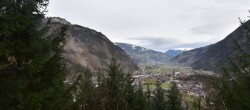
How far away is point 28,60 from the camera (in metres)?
12.6

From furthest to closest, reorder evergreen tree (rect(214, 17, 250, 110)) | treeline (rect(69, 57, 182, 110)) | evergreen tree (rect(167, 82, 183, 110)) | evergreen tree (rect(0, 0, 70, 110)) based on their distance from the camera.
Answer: evergreen tree (rect(167, 82, 183, 110)) < treeline (rect(69, 57, 182, 110)) < evergreen tree (rect(214, 17, 250, 110)) < evergreen tree (rect(0, 0, 70, 110))

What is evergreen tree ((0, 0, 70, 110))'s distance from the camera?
10.7 m

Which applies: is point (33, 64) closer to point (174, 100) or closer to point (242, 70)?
point (242, 70)

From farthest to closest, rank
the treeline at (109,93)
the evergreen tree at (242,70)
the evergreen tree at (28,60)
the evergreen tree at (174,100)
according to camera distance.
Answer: the evergreen tree at (174,100) < the treeline at (109,93) < the evergreen tree at (242,70) < the evergreen tree at (28,60)

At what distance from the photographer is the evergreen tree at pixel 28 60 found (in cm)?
1073

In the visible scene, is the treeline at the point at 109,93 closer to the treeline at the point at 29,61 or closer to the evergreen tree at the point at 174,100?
the evergreen tree at the point at 174,100

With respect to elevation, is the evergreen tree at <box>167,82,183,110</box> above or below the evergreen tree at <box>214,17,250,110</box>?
below

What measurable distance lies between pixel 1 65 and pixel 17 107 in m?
1.41

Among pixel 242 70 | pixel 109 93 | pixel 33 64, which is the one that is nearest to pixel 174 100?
pixel 109 93

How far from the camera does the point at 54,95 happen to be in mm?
12781

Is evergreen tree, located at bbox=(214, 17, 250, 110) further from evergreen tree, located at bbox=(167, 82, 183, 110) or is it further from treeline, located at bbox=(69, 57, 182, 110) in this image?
evergreen tree, located at bbox=(167, 82, 183, 110)

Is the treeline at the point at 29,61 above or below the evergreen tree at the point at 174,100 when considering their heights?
above

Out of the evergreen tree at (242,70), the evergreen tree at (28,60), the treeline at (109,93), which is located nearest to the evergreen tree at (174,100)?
the treeline at (109,93)

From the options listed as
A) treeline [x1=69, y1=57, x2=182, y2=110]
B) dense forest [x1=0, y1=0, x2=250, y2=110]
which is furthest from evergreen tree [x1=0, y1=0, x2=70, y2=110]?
treeline [x1=69, y1=57, x2=182, y2=110]
